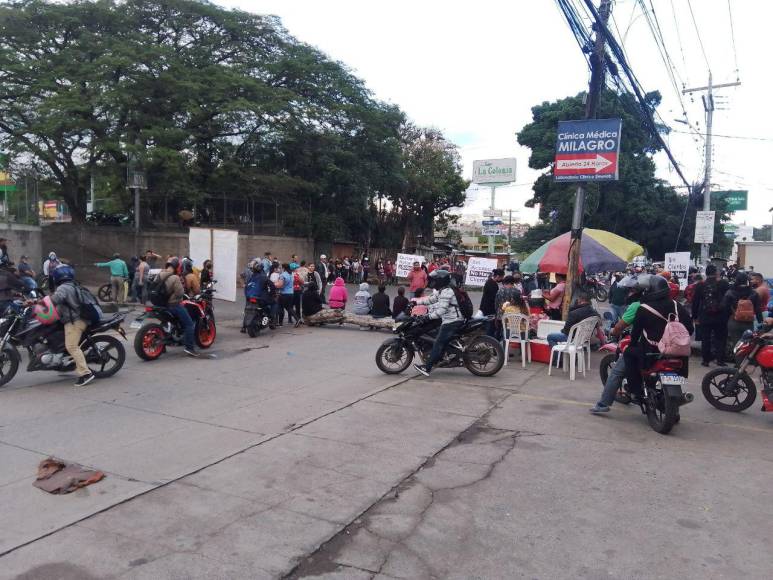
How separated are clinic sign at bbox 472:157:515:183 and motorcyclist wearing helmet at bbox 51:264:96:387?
27018mm

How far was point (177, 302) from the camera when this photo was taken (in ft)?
34.6

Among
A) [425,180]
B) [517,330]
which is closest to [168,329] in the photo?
[517,330]

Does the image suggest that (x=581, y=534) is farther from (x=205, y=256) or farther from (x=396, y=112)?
(x=396, y=112)

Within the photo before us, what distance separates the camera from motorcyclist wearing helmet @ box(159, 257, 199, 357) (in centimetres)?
1045

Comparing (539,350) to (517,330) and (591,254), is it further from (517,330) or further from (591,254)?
(591,254)

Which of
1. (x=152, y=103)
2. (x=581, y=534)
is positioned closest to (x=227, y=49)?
(x=152, y=103)

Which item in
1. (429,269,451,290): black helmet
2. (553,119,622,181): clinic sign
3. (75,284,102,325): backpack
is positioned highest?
(553,119,622,181): clinic sign

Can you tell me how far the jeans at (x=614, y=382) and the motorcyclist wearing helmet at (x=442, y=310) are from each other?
99.2 inches

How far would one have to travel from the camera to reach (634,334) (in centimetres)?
670

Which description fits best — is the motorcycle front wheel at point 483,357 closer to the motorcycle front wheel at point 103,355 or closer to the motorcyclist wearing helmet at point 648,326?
the motorcyclist wearing helmet at point 648,326

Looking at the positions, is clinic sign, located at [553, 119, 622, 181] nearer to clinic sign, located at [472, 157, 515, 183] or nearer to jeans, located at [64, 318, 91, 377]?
jeans, located at [64, 318, 91, 377]

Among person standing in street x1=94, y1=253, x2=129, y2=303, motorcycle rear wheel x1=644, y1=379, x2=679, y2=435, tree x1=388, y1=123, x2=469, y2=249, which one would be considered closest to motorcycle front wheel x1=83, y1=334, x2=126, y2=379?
motorcycle rear wheel x1=644, y1=379, x2=679, y2=435

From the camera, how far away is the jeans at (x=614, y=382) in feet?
22.7

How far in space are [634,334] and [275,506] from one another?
14.2 feet
